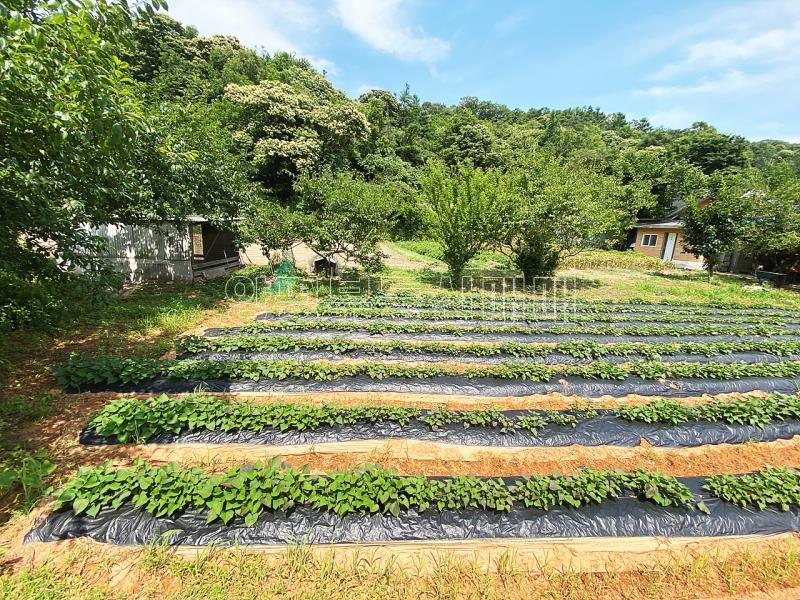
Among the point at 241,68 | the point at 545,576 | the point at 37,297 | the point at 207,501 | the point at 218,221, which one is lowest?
the point at 545,576

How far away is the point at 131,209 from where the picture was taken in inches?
388

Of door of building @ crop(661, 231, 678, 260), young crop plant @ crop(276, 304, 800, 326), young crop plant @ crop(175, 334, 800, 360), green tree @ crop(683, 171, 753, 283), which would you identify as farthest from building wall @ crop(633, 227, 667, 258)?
young crop plant @ crop(175, 334, 800, 360)

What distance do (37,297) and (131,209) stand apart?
5.66 m

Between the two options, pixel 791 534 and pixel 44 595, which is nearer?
pixel 44 595

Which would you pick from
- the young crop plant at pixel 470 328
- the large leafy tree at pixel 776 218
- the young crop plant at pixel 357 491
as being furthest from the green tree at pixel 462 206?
the large leafy tree at pixel 776 218

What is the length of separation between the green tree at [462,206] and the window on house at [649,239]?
2215cm

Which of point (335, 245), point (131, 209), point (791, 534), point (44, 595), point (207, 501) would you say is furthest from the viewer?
point (335, 245)

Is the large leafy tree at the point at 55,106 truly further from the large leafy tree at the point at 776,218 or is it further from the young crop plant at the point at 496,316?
the large leafy tree at the point at 776,218

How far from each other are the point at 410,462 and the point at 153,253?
14.3m

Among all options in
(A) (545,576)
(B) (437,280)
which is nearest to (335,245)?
(B) (437,280)

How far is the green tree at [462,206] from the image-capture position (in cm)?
1375

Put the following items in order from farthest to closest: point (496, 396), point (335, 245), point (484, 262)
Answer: point (484, 262), point (335, 245), point (496, 396)

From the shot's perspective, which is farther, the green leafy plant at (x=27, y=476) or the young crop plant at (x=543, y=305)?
the young crop plant at (x=543, y=305)

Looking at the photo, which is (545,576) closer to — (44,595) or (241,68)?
(44,595)
